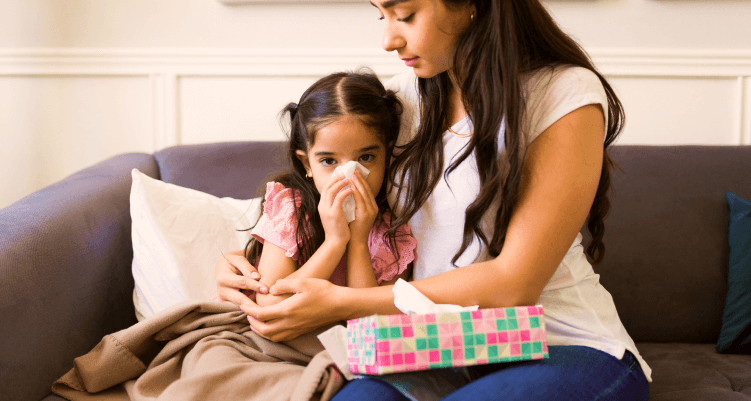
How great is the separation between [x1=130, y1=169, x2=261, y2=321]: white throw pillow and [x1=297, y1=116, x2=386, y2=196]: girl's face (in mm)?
279

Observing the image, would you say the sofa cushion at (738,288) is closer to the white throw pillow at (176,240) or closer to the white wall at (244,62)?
the white wall at (244,62)

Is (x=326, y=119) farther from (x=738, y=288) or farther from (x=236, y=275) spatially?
(x=738, y=288)

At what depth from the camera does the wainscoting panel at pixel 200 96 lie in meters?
1.70

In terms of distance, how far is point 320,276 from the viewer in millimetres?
1030

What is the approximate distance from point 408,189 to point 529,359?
0.42 m

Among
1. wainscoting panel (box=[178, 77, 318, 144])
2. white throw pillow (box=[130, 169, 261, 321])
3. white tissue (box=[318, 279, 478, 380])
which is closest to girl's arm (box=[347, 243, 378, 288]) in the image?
white tissue (box=[318, 279, 478, 380])

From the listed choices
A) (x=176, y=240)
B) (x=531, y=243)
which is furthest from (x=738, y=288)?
(x=176, y=240)

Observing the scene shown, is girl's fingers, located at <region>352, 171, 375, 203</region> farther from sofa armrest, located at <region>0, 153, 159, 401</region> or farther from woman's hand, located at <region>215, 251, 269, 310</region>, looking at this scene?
sofa armrest, located at <region>0, 153, 159, 401</region>

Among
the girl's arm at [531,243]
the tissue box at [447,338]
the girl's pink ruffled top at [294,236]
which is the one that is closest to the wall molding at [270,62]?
the girl's pink ruffled top at [294,236]

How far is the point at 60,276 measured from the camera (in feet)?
3.49

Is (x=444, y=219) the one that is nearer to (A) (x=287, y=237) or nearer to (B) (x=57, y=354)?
(A) (x=287, y=237)

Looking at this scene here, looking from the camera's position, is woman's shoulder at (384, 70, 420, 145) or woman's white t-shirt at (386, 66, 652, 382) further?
woman's shoulder at (384, 70, 420, 145)

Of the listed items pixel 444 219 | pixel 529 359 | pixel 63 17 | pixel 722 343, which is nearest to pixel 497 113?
pixel 444 219

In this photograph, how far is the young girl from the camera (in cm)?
104
